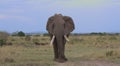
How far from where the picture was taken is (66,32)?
2192 centimetres

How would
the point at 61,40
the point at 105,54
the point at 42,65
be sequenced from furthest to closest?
the point at 105,54 → the point at 61,40 → the point at 42,65

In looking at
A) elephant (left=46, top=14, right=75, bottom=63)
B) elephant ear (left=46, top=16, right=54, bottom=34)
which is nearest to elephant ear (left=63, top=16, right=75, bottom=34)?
elephant (left=46, top=14, right=75, bottom=63)

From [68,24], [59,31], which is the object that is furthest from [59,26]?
[68,24]

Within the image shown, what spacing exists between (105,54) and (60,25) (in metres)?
5.72

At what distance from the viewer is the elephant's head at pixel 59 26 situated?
21438mm

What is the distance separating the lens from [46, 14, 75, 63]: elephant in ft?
69.6

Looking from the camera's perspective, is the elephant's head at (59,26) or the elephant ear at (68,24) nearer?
the elephant's head at (59,26)

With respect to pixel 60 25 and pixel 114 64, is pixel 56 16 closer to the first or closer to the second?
pixel 60 25

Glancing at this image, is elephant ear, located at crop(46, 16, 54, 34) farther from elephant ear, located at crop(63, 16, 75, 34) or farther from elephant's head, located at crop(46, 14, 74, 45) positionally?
elephant ear, located at crop(63, 16, 75, 34)

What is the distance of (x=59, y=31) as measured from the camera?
70.1 ft

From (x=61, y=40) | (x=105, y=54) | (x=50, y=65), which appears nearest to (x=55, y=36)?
(x=61, y=40)

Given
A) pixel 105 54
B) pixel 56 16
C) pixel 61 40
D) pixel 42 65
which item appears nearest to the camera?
pixel 42 65

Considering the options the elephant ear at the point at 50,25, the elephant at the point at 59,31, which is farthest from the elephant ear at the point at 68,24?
the elephant ear at the point at 50,25

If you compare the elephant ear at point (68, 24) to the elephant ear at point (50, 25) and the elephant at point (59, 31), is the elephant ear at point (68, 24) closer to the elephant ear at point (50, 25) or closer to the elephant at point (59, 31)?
the elephant at point (59, 31)
